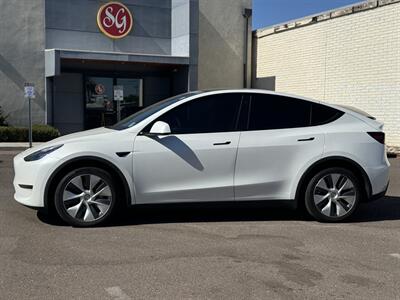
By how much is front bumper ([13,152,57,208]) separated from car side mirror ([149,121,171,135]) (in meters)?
1.19

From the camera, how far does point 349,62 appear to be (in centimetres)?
1970

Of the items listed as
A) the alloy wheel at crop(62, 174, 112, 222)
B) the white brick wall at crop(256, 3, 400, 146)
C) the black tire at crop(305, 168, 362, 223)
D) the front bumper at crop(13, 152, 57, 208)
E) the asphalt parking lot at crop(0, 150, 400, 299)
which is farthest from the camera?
the white brick wall at crop(256, 3, 400, 146)

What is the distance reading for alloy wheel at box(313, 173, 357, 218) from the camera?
6844mm

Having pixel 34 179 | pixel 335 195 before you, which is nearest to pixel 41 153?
pixel 34 179

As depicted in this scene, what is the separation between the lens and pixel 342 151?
22.5 feet

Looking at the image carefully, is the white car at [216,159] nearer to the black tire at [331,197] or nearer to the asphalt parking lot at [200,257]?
the black tire at [331,197]

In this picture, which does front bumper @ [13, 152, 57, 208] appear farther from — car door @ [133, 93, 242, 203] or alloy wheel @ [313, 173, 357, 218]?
alloy wheel @ [313, 173, 357, 218]

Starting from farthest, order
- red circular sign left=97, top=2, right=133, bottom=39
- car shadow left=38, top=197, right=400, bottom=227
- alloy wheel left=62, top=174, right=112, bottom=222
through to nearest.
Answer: red circular sign left=97, top=2, right=133, bottom=39
car shadow left=38, top=197, right=400, bottom=227
alloy wheel left=62, top=174, right=112, bottom=222

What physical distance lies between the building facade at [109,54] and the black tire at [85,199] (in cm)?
1405

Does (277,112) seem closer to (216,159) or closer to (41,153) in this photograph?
(216,159)

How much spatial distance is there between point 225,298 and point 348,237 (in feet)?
8.36

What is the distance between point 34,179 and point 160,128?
5.10 feet

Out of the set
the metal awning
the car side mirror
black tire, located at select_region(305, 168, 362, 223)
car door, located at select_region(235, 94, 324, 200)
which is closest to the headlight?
the car side mirror

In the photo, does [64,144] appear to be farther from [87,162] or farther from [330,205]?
[330,205]
